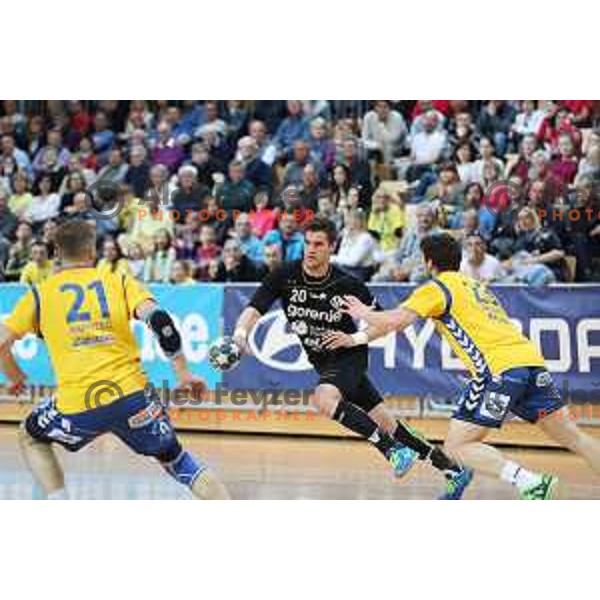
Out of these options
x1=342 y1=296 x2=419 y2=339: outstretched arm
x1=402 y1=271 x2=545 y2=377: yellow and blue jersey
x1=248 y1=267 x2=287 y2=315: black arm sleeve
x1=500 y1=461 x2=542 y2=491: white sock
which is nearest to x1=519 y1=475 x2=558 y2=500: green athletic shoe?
x1=500 y1=461 x2=542 y2=491: white sock

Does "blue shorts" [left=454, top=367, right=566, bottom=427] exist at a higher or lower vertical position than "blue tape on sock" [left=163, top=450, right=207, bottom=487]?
higher

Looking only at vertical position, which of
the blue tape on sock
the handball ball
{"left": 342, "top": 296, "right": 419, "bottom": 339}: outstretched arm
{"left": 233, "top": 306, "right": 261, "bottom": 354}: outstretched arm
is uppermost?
{"left": 342, "top": 296, "right": 419, "bottom": 339}: outstretched arm

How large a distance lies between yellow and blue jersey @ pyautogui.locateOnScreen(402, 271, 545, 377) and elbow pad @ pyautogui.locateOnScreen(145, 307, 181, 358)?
1.86 meters

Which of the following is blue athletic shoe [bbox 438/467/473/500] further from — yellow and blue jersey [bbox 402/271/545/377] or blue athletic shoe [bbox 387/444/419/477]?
yellow and blue jersey [bbox 402/271/545/377]

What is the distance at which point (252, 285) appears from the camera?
1516cm

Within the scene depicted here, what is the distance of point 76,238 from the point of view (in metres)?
7.85

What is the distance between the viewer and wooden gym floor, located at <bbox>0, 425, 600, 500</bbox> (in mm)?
9820

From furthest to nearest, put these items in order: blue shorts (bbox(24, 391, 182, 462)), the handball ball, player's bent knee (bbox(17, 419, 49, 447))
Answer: the handball ball → player's bent knee (bbox(17, 419, 49, 447)) → blue shorts (bbox(24, 391, 182, 462))

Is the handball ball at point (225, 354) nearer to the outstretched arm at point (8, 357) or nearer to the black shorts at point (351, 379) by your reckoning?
the black shorts at point (351, 379)

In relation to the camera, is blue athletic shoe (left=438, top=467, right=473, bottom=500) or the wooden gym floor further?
the wooden gym floor

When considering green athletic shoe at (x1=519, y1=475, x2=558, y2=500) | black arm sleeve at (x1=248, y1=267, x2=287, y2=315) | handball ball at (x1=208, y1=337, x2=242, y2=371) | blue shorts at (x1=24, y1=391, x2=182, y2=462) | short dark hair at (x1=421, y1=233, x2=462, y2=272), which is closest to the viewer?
blue shorts at (x1=24, y1=391, x2=182, y2=462)

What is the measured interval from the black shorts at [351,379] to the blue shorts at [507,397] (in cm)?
111

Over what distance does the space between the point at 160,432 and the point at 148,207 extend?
9956 millimetres

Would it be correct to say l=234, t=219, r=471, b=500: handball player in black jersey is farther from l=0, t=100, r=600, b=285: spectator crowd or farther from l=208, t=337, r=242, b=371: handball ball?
l=0, t=100, r=600, b=285: spectator crowd
